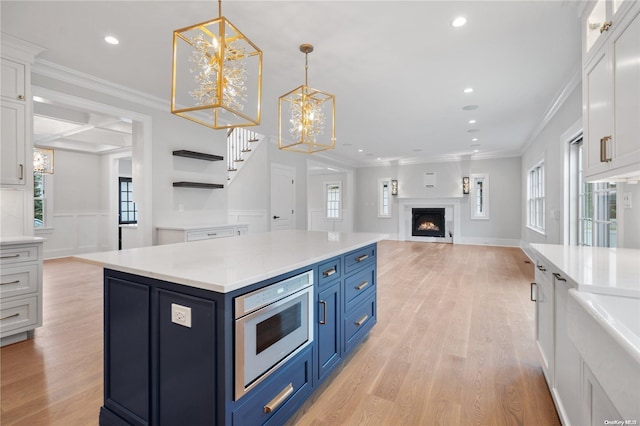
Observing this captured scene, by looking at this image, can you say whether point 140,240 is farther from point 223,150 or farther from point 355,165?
point 355,165

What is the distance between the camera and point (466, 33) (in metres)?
2.71

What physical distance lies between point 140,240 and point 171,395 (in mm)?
3368

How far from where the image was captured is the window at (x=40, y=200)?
6902 mm

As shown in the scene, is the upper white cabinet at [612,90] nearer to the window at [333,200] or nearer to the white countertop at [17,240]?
the white countertop at [17,240]

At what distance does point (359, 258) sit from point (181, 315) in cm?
147

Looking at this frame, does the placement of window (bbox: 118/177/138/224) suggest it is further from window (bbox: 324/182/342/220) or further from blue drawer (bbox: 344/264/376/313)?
blue drawer (bbox: 344/264/376/313)

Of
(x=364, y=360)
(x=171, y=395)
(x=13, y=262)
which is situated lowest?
(x=364, y=360)

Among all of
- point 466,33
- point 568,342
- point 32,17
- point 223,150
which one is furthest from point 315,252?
point 223,150

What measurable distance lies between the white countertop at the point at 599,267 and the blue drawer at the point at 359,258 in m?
1.22

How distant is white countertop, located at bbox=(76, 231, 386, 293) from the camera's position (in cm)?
125

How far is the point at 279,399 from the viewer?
4.96 ft

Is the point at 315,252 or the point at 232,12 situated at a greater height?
the point at 232,12

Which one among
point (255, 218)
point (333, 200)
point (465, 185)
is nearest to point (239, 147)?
point (255, 218)

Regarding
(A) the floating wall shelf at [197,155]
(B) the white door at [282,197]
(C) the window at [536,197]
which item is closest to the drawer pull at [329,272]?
(A) the floating wall shelf at [197,155]
